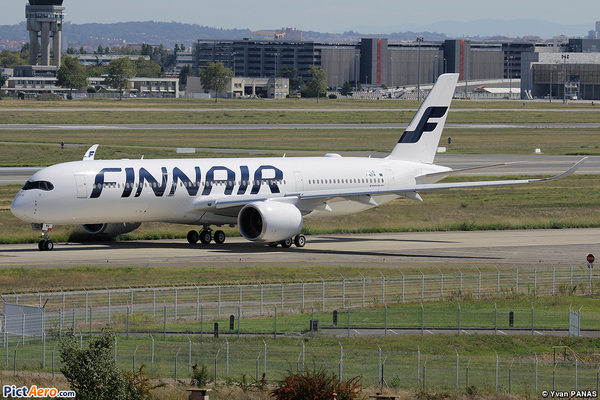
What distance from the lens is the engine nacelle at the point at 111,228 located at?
57.1m

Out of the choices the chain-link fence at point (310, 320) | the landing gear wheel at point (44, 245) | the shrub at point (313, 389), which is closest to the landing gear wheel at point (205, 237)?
the landing gear wheel at point (44, 245)

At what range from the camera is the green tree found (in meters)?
25.9

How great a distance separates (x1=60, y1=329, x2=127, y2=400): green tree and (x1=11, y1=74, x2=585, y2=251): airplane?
2595cm

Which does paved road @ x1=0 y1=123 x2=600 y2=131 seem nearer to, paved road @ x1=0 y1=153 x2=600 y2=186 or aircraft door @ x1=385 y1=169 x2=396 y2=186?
paved road @ x1=0 y1=153 x2=600 y2=186

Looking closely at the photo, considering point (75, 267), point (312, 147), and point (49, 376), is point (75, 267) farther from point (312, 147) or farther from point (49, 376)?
point (312, 147)

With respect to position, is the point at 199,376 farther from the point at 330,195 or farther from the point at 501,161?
the point at 501,161

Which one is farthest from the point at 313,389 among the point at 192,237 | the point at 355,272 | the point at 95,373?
the point at 192,237

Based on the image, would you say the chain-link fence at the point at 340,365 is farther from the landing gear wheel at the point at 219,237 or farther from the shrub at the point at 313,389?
the landing gear wheel at the point at 219,237

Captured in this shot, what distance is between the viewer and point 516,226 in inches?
2699

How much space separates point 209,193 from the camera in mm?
55969

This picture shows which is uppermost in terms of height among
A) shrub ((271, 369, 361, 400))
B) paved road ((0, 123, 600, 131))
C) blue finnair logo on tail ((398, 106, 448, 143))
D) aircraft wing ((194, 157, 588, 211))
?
paved road ((0, 123, 600, 131))

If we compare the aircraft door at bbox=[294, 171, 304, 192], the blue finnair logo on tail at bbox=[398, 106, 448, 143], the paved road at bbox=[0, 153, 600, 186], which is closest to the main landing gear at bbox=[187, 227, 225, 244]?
the aircraft door at bbox=[294, 171, 304, 192]

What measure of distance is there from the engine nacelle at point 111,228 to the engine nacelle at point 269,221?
770cm

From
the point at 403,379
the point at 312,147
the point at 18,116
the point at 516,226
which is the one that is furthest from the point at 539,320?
the point at 18,116
